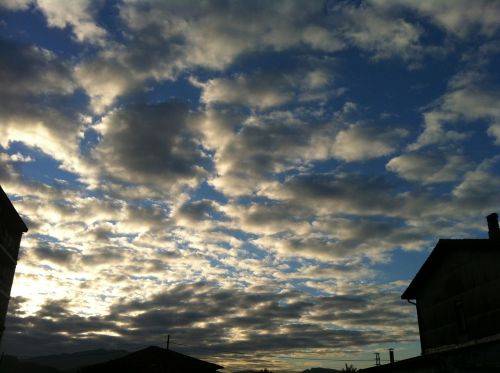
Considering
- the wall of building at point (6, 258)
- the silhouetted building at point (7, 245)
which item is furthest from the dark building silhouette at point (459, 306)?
the wall of building at point (6, 258)

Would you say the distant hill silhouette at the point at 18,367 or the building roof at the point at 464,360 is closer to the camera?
the building roof at the point at 464,360

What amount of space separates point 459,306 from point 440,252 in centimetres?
332

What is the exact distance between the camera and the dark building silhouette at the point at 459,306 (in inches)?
747

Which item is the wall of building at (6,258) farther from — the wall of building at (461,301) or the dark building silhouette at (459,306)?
the wall of building at (461,301)

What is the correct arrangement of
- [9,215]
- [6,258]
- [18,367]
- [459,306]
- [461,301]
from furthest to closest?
[18,367] < [6,258] < [9,215] < [459,306] < [461,301]

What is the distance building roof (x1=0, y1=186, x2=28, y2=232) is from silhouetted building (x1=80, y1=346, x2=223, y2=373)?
562 inches

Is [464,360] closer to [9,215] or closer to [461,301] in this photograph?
[461,301]

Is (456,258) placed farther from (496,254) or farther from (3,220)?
(3,220)

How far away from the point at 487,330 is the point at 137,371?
3006 centimetres

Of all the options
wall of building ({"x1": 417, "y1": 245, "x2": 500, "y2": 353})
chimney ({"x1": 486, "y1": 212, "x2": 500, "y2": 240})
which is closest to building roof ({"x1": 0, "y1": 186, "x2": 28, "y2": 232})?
wall of building ({"x1": 417, "y1": 245, "x2": 500, "y2": 353})

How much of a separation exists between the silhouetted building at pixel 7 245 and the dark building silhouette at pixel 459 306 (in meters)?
30.7

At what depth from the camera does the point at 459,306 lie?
24484 mm

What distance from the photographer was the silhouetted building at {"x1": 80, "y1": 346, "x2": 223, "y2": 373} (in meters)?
40.7

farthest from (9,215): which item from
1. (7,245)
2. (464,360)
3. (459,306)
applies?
(464,360)
